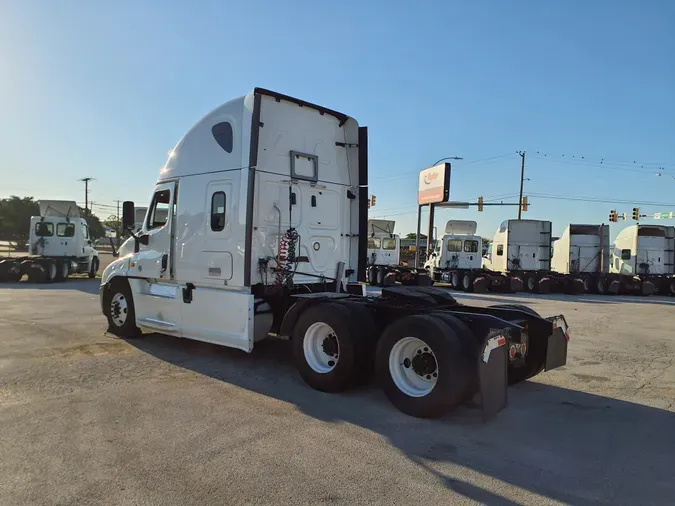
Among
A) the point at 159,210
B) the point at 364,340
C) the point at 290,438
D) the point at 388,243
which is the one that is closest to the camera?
the point at 290,438

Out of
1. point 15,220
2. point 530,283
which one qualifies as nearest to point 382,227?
point 530,283

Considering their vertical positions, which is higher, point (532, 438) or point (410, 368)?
point (410, 368)

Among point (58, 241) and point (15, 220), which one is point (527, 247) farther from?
point (15, 220)

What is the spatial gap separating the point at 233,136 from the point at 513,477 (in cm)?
556

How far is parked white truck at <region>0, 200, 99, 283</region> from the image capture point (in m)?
23.8

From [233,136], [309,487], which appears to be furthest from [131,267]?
[309,487]

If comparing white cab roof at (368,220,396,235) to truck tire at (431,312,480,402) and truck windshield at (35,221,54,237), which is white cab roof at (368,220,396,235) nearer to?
truck windshield at (35,221,54,237)

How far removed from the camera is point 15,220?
214ft

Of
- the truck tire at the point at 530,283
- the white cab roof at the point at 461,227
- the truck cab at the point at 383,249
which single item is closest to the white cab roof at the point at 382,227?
the truck cab at the point at 383,249

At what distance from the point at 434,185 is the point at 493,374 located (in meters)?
29.2

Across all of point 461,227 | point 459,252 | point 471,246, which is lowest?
point 459,252

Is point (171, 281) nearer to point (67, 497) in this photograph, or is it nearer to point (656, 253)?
point (67, 497)

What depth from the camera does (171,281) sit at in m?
8.33

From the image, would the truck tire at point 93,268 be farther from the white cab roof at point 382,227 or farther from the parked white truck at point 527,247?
the parked white truck at point 527,247
